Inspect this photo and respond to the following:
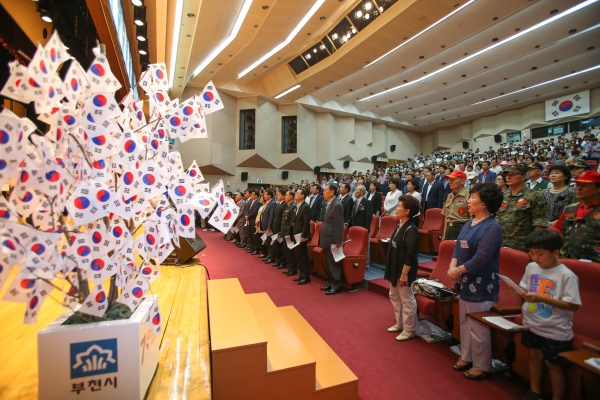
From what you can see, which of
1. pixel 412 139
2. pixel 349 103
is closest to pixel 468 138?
pixel 412 139

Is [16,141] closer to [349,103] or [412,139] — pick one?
[349,103]

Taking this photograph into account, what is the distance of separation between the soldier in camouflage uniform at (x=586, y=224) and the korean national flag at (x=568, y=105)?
17472mm

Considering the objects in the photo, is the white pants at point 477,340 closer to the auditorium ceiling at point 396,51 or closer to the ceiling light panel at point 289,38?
the auditorium ceiling at point 396,51

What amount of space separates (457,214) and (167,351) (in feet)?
11.1

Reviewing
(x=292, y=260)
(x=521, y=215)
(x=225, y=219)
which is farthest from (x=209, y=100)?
(x=292, y=260)

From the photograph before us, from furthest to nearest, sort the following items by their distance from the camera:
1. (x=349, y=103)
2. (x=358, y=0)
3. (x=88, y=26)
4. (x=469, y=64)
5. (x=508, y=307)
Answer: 1. (x=349, y=103)
2. (x=469, y=64)
3. (x=358, y=0)
4. (x=88, y=26)
5. (x=508, y=307)

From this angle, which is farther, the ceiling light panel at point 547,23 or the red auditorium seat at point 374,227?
the ceiling light panel at point 547,23

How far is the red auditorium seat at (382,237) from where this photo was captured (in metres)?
4.71

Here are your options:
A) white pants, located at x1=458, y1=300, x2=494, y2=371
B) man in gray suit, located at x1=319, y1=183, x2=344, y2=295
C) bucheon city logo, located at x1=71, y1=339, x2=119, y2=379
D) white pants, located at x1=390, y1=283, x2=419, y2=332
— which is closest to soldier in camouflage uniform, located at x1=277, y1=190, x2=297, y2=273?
man in gray suit, located at x1=319, y1=183, x2=344, y2=295

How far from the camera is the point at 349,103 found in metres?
17.4

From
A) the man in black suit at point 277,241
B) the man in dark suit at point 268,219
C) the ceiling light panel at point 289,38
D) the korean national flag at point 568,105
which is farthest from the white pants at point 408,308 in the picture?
the korean national flag at point 568,105

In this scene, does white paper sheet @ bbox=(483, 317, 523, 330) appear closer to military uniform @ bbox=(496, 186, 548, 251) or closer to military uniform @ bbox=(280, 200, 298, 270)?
military uniform @ bbox=(496, 186, 548, 251)

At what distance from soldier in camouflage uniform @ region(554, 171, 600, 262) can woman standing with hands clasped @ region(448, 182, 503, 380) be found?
2.03 ft

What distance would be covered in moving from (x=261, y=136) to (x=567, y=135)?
51.8 ft
